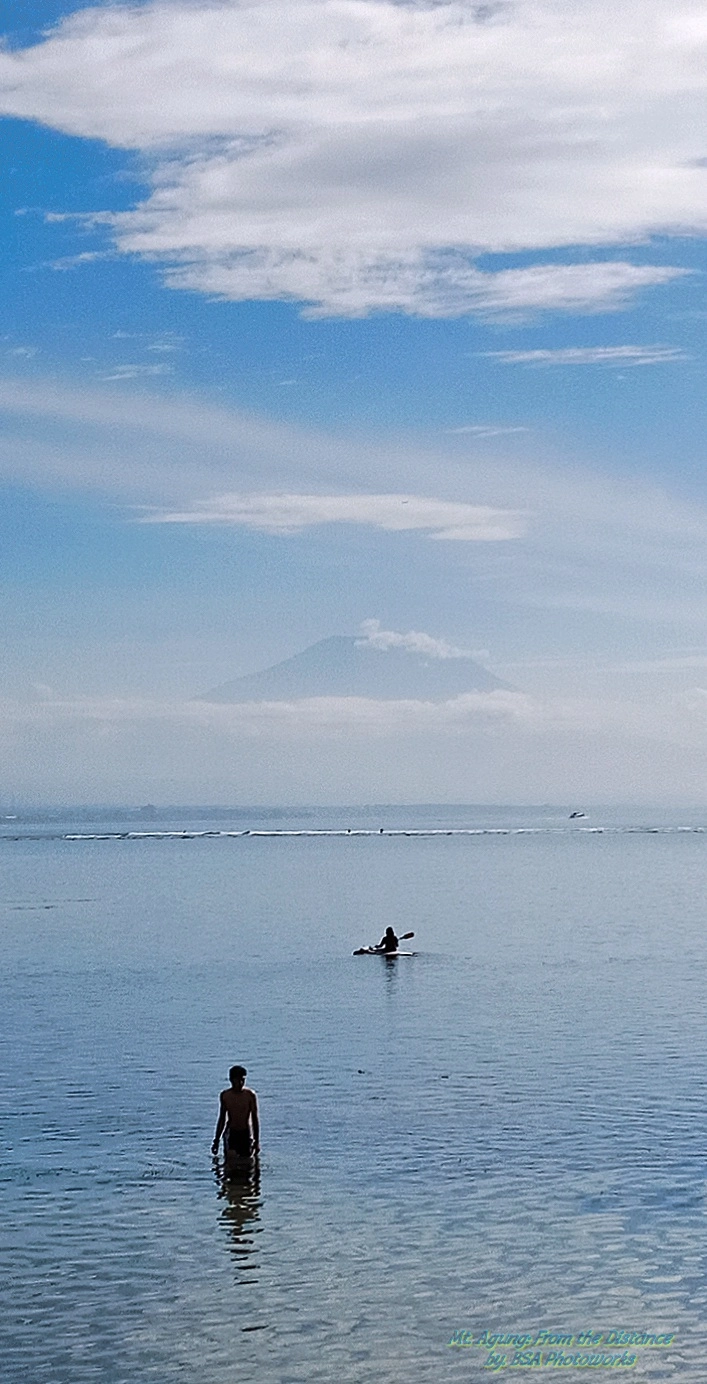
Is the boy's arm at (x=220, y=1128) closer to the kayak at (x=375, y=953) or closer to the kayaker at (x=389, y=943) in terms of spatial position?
the kayaker at (x=389, y=943)

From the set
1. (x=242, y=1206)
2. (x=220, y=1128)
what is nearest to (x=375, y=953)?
(x=220, y=1128)

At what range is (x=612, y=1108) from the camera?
34.7 m

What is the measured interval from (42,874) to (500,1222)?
138124mm

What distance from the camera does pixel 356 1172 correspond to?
95.6ft

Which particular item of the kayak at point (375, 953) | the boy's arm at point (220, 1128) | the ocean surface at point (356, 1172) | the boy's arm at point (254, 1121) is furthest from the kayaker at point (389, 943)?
the boy's arm at point (254, 1121)

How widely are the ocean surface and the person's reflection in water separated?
0.23ft

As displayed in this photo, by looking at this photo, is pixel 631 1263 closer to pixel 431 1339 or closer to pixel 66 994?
pixel 431 1339

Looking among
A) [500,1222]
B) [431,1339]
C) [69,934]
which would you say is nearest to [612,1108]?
[500,1222]

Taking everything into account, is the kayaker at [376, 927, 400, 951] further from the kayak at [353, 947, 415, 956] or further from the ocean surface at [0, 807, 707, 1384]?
the ocean surface at [0, 807, 707, 1384]

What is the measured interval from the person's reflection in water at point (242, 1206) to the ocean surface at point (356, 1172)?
0.23 ft

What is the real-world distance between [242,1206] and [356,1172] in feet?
9.16

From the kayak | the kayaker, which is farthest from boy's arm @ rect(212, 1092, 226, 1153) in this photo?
the kayak

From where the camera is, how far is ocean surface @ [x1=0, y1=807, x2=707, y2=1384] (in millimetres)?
20812

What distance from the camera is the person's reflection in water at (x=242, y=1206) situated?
24.2 m
